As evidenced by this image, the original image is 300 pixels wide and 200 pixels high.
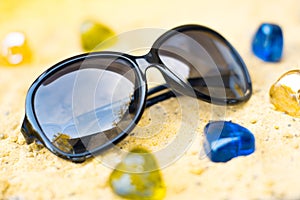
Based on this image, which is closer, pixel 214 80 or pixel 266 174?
pixel 266 174

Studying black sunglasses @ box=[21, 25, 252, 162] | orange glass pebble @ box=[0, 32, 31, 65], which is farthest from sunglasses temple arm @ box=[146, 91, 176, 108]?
orange glass pebble @ box=[0, 32, 31, 65]

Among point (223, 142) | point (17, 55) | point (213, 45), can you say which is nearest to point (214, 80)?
point (213, 45)

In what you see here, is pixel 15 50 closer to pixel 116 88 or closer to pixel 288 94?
pixel 116 88

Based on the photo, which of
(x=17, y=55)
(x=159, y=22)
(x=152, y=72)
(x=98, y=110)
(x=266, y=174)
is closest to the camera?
(x=266, y=174)

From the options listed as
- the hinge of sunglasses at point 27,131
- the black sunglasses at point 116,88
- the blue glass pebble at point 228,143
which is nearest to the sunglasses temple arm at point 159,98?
the black sunglasses at point 116,88

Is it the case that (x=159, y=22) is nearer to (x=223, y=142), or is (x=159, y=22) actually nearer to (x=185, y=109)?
(x=185, y=109)
